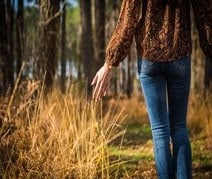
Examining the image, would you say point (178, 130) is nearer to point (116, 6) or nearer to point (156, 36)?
point (156, 36)

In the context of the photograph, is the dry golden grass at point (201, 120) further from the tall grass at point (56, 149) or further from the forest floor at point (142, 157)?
the tall grass at point (56, 149)

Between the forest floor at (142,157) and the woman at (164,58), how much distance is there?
2.97 feet

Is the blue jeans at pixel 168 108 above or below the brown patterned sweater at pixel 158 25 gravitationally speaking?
below

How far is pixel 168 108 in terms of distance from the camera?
300 centimetres

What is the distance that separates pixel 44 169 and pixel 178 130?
1229 mm

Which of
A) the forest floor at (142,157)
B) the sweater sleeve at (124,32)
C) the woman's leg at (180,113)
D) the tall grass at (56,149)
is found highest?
the sweater sleeve at (124,32)

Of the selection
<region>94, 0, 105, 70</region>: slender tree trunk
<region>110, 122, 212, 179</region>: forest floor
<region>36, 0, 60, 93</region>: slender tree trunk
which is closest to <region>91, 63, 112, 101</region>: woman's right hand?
<region>110, 122, 212, 179</region>: forest floor

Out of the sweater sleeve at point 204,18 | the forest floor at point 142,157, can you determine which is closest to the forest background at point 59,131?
the forest floor at point 142,157

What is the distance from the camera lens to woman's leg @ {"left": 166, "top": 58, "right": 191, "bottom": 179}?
114 inches

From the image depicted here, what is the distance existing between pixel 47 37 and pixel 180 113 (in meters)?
4.00

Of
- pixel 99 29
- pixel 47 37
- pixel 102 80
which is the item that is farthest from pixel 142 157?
pixel 99 29

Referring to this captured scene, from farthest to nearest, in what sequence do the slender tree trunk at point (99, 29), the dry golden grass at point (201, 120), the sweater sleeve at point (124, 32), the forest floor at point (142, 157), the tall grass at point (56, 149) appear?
the slender tree trunk at point (99, 29) < the dry golden grass at point (201, 120) < the forest floor at point (142, 157) < the tall grass at point (56, 149) < the sweater sleeve at point (124, 32)

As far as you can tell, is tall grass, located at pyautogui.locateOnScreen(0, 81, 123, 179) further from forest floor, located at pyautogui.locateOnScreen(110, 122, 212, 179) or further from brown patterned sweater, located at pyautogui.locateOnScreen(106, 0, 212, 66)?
brown patterned sweater, located at pyautogui.locateOnScreen(106, 0, 212, 66)

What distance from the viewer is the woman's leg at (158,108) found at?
113 inches
